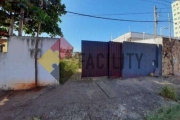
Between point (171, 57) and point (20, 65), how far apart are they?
29.9 feet

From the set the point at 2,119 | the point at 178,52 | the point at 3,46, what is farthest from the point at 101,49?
the point at 178,52

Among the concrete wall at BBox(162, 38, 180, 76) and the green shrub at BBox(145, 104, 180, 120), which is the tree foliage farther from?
the concrete wall at BBox(162, 38, 180, 76)

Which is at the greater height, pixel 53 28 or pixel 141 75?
pixel 53 28

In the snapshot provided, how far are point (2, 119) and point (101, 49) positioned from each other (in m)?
4.89

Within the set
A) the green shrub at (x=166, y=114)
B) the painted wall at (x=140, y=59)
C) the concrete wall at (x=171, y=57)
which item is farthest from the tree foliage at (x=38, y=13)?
the concrete wall at (x=171, y=57)

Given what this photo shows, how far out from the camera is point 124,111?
3982 mm

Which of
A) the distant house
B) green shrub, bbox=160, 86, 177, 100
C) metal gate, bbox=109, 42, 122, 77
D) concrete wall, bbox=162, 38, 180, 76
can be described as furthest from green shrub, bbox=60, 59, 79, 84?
concrete wall, bbox=162, 38, 180, 76

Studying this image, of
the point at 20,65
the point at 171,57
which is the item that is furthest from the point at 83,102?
the point at 171,57

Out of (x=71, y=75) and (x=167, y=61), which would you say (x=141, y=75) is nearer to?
(x=167, y=61)

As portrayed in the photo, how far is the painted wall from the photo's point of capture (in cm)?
750

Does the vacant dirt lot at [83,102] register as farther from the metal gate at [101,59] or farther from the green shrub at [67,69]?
the metal gate at [101,59]

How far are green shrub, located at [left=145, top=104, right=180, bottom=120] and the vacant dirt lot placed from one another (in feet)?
0.76

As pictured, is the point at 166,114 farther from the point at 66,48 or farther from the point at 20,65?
the point at 66,48

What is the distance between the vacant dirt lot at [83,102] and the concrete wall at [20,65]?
39 cm
